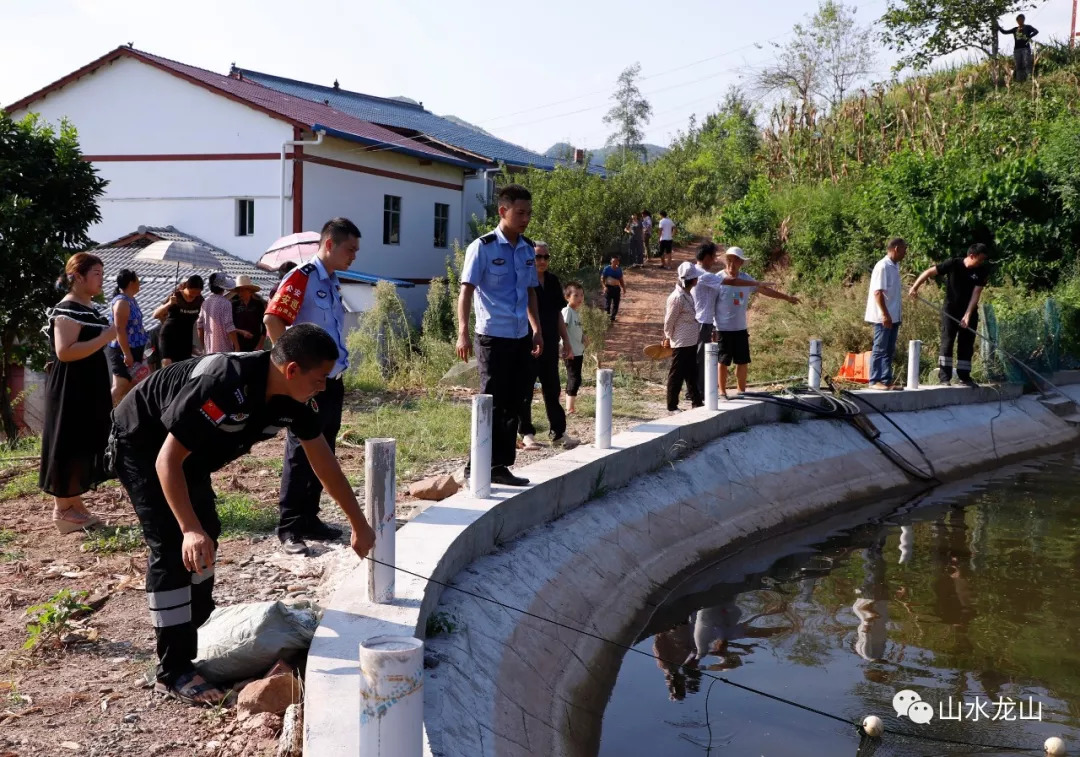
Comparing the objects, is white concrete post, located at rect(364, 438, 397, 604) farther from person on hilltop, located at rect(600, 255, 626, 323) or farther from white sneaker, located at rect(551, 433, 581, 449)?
person on hilltop, located at rect(600, 255, 626, 323)

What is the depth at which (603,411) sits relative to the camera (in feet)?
26.7

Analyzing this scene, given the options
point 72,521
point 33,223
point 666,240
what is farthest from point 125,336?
point 666,240

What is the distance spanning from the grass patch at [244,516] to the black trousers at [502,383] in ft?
5.13

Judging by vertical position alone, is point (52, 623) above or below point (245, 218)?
below

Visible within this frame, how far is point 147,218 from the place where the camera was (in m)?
24.8

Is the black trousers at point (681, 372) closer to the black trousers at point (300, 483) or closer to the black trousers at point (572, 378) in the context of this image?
the black trousers at point (572, 378)

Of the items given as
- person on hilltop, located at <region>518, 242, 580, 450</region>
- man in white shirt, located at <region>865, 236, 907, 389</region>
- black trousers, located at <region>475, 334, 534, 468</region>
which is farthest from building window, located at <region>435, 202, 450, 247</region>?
black trousers, located at <region>475, 334, 534, 468</region>

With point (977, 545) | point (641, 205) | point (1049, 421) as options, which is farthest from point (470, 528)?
point (641, 205)

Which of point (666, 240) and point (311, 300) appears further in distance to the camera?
point (666, 240)

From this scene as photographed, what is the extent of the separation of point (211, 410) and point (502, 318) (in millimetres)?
3258

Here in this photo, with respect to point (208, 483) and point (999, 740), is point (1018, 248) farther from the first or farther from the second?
point (208, 483)

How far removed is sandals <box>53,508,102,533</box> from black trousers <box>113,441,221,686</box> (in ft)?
8.74

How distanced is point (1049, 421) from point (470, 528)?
40.2 feet

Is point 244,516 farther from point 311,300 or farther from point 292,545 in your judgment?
point 311,300
